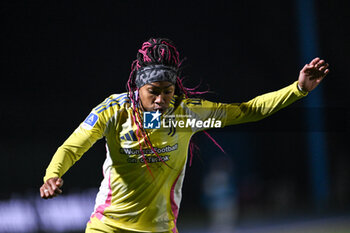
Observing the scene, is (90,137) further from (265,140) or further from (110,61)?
(265,140)

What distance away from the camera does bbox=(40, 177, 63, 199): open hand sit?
2.36 meters

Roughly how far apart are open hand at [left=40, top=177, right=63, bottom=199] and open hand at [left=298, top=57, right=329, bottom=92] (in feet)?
4.33

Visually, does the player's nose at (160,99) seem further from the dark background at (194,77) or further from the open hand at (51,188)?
the dark background at (194,77)

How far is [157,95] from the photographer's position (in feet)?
9.29

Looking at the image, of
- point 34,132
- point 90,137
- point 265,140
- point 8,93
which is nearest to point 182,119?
point 90,137

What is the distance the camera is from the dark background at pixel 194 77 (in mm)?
5352

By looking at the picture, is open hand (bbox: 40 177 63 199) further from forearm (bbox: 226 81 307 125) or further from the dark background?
the dark background

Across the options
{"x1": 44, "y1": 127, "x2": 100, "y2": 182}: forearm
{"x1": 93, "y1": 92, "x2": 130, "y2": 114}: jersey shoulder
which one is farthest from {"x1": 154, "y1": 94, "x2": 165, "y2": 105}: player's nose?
{"x1": 44, "y1": 127, "x2": 100, "y2": 182}: forearm

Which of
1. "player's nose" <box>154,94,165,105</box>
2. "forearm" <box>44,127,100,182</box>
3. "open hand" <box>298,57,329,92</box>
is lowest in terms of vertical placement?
"forearm" <box>44,127,100,182</box>

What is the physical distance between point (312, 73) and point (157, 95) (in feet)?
2.63

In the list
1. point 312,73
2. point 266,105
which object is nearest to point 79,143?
point 266,105

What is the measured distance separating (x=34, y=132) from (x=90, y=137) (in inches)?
105

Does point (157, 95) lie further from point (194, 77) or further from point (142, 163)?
point (194, 77)

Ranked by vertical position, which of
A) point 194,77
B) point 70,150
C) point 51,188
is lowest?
point 51,188
